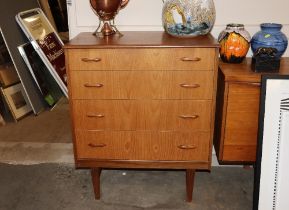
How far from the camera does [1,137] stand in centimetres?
269

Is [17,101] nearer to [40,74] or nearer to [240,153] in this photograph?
[40,74]

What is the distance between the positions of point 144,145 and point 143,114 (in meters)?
0.17

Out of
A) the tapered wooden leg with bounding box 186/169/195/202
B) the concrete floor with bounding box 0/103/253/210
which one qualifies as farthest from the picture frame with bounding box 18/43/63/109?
the tapered wooden leg with bounding box 186/169/195/202

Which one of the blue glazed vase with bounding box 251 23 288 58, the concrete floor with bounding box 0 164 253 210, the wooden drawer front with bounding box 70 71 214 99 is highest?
the blue glazed vase with bounding box 251 23 288 58

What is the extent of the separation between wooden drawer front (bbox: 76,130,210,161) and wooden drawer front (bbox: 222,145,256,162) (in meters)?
0.11

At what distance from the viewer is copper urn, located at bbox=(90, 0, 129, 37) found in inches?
69.1

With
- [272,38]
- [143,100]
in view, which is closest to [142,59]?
[143,100]

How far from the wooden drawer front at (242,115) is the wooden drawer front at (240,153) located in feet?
0.08

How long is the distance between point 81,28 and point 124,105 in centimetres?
68

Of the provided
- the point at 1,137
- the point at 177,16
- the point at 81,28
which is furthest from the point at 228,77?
the point at 1,137

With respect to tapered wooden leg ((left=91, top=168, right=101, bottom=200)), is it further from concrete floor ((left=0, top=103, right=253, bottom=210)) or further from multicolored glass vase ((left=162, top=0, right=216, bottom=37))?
multicolored glass vase ((left=162, top=0, right=216, bottom=37))

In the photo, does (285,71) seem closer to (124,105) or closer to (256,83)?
(256,83)

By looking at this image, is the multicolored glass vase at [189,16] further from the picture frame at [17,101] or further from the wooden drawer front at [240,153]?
the picture frame at [17,101]

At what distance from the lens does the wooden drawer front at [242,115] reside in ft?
5.32
